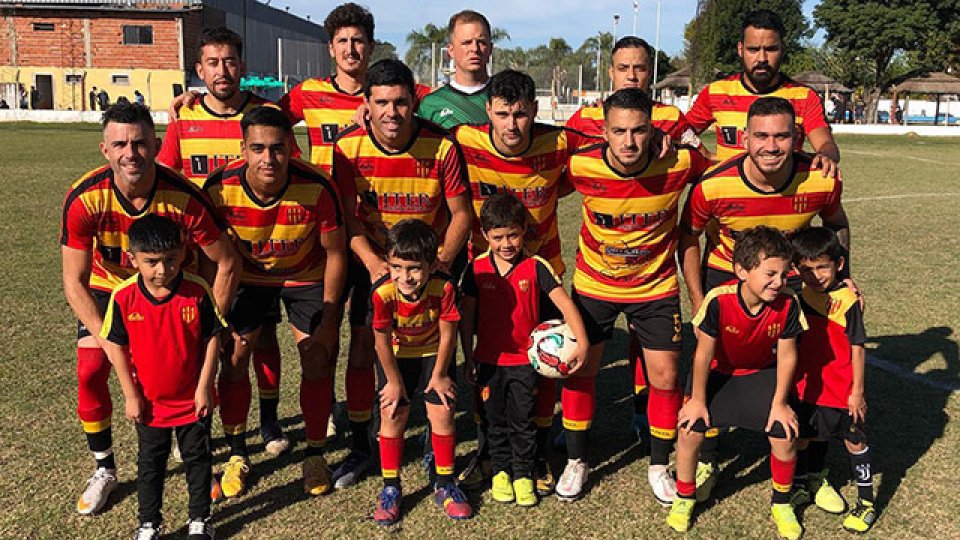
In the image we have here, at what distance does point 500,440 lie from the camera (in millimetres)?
4008

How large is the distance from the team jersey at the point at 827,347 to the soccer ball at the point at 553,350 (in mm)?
1191

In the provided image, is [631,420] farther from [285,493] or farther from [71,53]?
[71,53]

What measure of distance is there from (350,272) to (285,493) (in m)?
1.23

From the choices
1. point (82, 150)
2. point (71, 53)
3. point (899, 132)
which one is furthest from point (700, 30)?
point (82, 150)

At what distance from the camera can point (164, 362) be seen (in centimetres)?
339

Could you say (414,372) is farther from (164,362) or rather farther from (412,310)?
(164,362)

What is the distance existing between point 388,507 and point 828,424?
7.24 feet

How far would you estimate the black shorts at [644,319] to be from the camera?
13.1ft

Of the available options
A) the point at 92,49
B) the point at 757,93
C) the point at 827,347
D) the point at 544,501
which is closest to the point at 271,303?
the point at 544,501

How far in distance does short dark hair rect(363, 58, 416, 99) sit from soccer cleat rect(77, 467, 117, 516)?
237 cm

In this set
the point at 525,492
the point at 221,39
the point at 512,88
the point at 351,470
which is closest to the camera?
the point at 512,88

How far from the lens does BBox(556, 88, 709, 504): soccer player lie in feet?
12.9

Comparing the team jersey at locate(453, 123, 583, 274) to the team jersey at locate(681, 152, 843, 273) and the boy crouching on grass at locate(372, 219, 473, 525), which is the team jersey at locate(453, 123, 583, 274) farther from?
the team jersey at locate(681, 152, 843, 273)

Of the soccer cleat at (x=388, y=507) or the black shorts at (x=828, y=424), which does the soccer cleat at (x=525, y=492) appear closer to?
the soccer cleat at (x=388, y=507)
